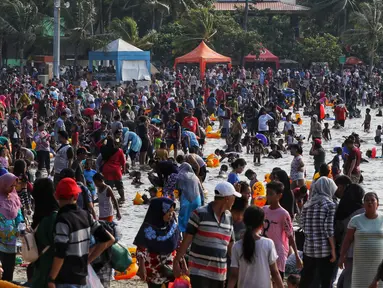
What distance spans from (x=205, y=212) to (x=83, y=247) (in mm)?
1203

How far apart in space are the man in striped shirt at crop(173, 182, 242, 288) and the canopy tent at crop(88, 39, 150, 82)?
3411 cm

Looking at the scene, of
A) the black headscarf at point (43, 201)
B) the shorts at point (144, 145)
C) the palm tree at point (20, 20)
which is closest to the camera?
the black headscarf at point (43, 201)

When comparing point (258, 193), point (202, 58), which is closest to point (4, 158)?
point (258, 193)

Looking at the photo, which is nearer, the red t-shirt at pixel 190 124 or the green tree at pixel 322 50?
the red t-shirt at pixel 190 124

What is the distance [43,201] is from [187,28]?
45832mm

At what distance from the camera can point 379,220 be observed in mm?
7617

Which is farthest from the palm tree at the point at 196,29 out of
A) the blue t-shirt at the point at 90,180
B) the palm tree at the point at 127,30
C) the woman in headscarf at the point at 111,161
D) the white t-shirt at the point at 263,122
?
the blue t-shirt at the point at 90,180

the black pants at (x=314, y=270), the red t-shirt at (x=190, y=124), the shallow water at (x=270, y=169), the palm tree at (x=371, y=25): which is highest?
the palm tree at (x=371, y=25)

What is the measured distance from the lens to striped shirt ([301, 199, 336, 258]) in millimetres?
8312

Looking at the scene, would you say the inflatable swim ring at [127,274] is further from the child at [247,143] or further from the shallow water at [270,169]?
the child at [247,143]

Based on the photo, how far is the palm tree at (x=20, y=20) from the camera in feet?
154

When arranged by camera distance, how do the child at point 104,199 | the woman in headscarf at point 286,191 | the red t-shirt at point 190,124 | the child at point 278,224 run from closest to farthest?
the child at point 278,224
the woman in headscarf at point 286,191
the child at point 104,199
the red t-shirt at point 190,124

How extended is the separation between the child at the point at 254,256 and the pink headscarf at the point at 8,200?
246 centimetres

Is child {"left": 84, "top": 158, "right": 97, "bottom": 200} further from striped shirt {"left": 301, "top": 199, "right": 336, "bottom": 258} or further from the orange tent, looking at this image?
the orange tent
